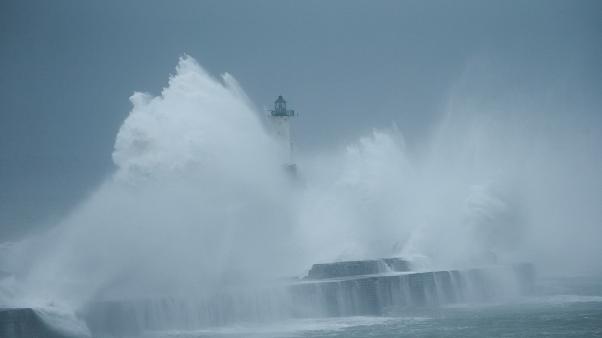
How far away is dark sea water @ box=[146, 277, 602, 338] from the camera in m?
19.1

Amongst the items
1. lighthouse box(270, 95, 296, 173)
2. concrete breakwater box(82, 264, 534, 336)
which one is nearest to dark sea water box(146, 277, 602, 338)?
concrete breakwater box(82, 264, 534, 336)

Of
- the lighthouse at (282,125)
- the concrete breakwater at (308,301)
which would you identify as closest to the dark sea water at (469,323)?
the concrete breakwater at (308,301)

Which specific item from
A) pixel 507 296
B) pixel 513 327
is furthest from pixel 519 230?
pixel 513 327

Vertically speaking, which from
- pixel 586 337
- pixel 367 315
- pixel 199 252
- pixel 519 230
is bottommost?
pixel 586 337

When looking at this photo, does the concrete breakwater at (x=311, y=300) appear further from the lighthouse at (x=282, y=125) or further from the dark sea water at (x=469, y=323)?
the lighthouse at (x=282, y=125)

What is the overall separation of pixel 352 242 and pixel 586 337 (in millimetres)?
14792

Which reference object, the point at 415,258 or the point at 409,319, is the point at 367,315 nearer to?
the point at 409,319

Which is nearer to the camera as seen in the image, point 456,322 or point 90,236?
point 456,322

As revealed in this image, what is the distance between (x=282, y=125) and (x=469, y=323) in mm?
16456

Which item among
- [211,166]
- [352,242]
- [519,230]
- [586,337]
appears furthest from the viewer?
[519,230]

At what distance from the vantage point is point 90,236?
23.8 m

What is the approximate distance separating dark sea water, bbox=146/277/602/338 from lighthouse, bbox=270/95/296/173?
40.1ft

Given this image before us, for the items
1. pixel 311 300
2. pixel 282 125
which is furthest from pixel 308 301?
pixel 282 125

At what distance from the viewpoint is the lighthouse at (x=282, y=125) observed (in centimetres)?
3491
